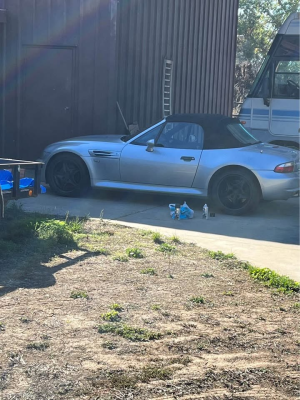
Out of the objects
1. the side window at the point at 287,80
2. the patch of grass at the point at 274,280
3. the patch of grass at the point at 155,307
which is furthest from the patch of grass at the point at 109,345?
the side window at the point at 287,80

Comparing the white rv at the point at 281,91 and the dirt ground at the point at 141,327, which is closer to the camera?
the dirt ground at the point at 141,327

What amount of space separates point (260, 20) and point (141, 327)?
39.0 meters

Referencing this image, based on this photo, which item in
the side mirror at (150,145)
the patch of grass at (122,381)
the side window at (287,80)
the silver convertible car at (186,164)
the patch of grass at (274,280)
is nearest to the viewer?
the patch of grass at (122,381)

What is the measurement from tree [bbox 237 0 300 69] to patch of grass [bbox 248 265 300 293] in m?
36.3

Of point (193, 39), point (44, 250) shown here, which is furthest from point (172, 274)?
point (193, 39)

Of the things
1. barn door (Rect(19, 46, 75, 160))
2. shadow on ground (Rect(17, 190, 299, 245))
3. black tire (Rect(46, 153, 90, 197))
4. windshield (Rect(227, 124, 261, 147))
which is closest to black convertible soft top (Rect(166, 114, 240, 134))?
windshield (Rect(227, 124, 261, 147))

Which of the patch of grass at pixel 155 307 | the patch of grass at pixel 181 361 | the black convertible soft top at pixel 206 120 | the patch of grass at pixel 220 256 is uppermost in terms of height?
the black convertible soft top at pixel 206 120

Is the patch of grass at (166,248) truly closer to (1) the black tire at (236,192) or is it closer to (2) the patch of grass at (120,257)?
(2) the patch of grass at (120,257)

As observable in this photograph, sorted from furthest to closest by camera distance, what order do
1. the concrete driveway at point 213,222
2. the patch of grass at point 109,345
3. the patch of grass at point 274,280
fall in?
the concrete driveway at point 213,222 < the patch of grass at point 274,280 < the patch of grass at point 109,345

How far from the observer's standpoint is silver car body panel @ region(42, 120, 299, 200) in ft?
29.3

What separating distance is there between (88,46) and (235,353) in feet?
31.3

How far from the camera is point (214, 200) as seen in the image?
360 inches

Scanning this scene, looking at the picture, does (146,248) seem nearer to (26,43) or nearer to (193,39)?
(26,43)

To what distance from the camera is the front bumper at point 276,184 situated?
8.88 metres
